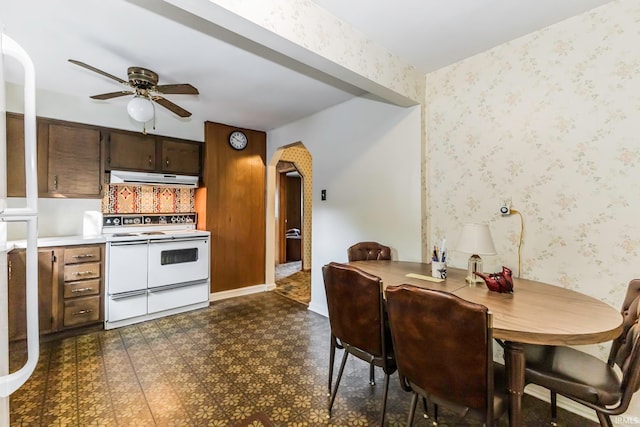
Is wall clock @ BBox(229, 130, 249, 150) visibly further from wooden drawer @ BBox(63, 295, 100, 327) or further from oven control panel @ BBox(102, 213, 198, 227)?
wooden drawer @ BBox(63, 295, 100, 327)

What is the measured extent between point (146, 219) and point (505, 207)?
13.3 ft

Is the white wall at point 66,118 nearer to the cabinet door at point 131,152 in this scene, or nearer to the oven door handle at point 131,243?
the cabinet door at point 131,152

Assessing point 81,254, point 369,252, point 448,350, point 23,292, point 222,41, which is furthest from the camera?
point 81,254

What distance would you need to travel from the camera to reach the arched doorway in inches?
185

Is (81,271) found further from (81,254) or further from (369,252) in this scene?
(369,252)

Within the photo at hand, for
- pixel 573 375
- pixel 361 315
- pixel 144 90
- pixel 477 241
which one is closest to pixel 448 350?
pixel 361 315

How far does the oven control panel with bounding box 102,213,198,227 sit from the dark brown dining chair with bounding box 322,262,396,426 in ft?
10.1

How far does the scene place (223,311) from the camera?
3729 millimetres

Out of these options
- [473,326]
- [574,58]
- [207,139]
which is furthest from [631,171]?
[207,139]

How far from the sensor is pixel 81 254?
10.0 ft

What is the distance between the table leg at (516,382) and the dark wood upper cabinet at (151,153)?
4016 millimetres

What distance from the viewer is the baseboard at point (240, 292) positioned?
4184 millimetres

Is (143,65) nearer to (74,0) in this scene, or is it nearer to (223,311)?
(74,0)

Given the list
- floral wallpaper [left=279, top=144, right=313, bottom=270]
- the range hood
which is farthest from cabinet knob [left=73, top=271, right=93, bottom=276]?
floral wallpaper [left=279, top=144, right=313, bottom=270]
